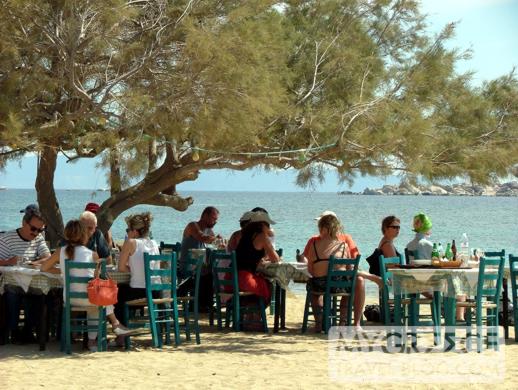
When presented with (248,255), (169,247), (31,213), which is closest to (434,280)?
(248,255)

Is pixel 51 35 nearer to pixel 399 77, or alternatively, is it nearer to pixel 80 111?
pixel 80 111

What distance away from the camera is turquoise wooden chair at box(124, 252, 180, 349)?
8.11 meters

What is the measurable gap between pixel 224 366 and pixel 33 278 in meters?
1.90

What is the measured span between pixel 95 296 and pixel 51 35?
7.56 ft

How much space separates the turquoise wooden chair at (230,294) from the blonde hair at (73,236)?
1.76 m

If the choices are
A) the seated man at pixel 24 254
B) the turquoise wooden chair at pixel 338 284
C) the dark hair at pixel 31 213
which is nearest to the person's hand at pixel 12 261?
the seated man at pixel 24 254

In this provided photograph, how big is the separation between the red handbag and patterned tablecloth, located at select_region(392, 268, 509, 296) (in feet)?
8.00

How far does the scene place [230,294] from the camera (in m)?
9.45

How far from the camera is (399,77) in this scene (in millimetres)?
10570

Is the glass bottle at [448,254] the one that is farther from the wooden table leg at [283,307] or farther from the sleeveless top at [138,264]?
the sleeveless top at [138,264]

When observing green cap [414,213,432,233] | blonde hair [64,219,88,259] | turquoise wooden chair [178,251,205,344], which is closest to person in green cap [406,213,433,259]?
green cap [414,213,432,233]

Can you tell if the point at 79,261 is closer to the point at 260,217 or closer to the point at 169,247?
the point at 260,217

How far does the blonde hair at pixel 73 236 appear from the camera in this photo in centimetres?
791

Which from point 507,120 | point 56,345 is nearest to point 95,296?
point 56,345
